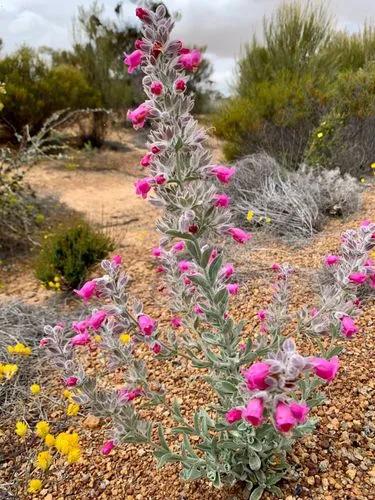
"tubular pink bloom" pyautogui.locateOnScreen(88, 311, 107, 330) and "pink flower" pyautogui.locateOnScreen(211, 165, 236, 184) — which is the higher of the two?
"pink flower" pyautogui.locateOnScreen(211, 165, 236, 184)

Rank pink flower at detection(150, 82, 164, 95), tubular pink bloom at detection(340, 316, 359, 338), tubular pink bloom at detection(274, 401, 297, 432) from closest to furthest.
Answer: tubular pink bloom at detection(274, 401, 297, 432) < pink flower at detection(150, 82, 164, 95) < tubular pink bloom at detection(340, 316, 359, 338)

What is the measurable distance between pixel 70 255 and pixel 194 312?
230 centimetres

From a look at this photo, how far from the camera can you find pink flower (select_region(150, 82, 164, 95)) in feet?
4.42

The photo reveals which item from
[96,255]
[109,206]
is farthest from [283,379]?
[109,206]

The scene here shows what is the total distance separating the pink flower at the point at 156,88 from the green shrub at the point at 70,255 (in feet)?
9.13

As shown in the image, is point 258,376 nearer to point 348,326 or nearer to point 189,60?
point 348,326

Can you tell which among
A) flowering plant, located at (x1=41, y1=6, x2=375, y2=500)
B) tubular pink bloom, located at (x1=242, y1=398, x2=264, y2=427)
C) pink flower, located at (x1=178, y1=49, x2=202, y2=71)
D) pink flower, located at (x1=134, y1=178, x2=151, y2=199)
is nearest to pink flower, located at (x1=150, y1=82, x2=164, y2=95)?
flowering plant, located at (x1=41, y1=6, x2=375, y2=500)

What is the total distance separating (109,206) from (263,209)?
9.39ft

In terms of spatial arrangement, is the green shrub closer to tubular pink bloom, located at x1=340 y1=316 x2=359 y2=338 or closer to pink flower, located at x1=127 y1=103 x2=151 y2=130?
pink flower, located at x1=127 y1=103 x2=151 y2=130

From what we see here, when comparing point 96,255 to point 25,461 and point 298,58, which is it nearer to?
point 25,461

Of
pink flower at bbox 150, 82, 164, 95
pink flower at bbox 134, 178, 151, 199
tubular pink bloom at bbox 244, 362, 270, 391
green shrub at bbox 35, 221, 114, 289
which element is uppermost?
pink flower at bbox 150, 82, 164, 95

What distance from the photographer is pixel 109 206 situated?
7.07 m

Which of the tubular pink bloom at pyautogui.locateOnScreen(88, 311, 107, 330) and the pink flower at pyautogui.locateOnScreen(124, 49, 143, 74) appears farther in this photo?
the tubular pink bloom at pyautogui.locateOnScreen(88, 311, 107, 330)

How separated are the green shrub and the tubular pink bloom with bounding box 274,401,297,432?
308 centimetres
